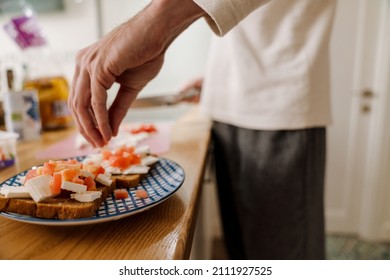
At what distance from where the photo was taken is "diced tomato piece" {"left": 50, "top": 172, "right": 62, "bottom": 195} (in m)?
0.38

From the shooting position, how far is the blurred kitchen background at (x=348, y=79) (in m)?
1.45

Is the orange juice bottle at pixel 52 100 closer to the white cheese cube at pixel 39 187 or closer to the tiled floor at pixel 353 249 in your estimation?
the white cheese cube at pixel 39 187

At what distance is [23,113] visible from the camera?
855 millimetres

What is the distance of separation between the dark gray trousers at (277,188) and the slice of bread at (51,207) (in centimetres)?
48

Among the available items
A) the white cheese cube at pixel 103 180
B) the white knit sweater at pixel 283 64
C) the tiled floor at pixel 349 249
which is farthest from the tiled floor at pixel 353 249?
the white cheese cube at pixel 103 180

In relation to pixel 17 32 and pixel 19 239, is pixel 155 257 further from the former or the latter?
pixel 17 32

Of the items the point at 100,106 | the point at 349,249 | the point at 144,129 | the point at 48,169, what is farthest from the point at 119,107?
the point at 349,249

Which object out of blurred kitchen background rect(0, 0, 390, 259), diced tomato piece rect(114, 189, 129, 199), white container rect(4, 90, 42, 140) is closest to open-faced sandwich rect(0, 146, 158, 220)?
diced tomato piece rect(114, 189, 129, 199)

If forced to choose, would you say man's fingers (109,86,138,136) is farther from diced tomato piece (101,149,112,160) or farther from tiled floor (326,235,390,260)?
tiled floor (326,235,390,260)

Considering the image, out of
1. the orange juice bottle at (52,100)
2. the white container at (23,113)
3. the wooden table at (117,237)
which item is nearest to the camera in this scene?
the wooden table at (117,237)

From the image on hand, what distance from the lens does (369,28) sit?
1.44 meters

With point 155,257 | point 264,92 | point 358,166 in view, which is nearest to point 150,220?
point 155,257

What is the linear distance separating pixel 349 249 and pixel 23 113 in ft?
5.00

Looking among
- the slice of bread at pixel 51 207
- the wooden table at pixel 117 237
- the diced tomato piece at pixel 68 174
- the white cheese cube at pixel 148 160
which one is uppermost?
the diced tomato piece at pixel 68 174
